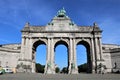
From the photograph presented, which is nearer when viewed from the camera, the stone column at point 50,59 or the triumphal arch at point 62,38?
the stone column at point 50,59

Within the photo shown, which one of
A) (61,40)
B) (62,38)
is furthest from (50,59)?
(62,38)

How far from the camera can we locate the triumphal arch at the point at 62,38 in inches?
2060

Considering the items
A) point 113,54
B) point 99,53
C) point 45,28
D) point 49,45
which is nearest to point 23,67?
point 49,45

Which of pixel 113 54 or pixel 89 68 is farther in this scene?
pixel 113 54

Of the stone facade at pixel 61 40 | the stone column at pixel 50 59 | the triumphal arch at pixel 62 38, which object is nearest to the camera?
the stone column at pixel 50 59

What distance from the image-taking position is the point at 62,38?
5406cm

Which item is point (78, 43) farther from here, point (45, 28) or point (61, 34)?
point (45, 28)

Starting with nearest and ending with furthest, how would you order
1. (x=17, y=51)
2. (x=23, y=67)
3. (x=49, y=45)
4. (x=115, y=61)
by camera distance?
(x=23, y=67) < (x=49, y=45) < (x=115, y=61) < (x=17, y=51)

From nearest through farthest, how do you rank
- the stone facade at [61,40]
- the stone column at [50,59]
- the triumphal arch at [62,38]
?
1. the stone column at [50,59]
2. the stone facade at [61,40]
3. the triumphal arch at [62,38]

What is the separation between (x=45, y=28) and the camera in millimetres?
54906

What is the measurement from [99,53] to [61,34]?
12.8 m

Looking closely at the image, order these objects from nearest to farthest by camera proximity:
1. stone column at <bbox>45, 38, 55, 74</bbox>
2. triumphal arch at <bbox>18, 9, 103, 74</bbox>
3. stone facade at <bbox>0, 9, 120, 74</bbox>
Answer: stone column at <bbox>45, 38, 55, 74</bbox> < stone facade at <bbox>0, 9, 120, 74</bbox> < triumphal arch at <bbox>18, 9, 103, 74</bbox>

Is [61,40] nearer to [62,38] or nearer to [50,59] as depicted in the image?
[62,38]

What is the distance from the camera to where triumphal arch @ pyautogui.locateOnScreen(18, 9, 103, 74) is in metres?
52.3
